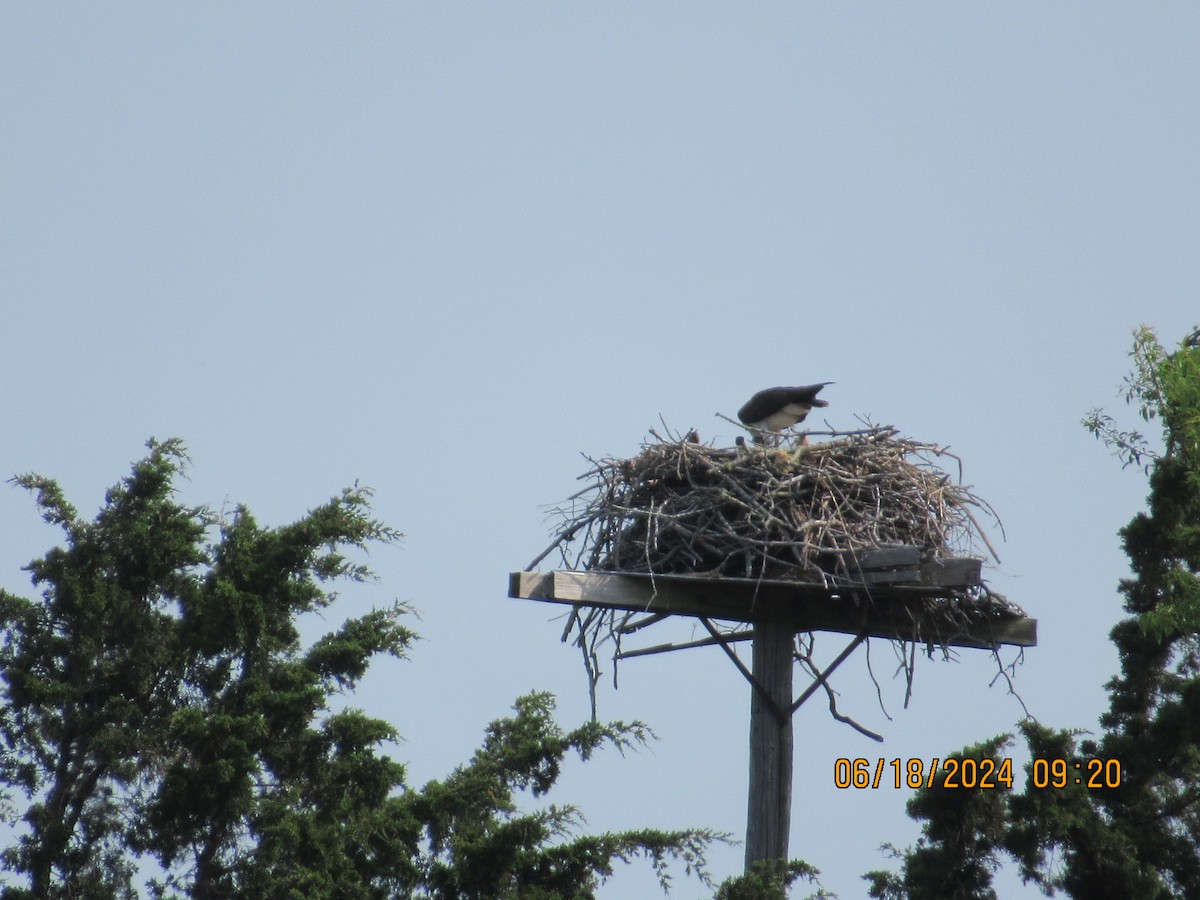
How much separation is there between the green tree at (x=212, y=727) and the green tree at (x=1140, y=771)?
2.37m

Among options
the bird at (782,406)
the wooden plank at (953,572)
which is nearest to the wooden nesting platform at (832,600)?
the wooden plank at (953,572)

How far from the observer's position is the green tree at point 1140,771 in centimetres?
1043

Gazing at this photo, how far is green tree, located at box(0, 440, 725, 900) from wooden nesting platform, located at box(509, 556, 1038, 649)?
89.4 inches

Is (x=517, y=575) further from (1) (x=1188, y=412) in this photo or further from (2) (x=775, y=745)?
(1) (x=1188, y=412)

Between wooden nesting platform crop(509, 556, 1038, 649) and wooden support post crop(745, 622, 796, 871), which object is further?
wooden support post crop(745, 622, 796, 871)

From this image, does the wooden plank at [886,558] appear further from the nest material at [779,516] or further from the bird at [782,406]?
the bird at [782,406]

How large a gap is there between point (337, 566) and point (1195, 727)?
271 inches

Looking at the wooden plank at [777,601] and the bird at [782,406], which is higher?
Result: the bird at [782,406]

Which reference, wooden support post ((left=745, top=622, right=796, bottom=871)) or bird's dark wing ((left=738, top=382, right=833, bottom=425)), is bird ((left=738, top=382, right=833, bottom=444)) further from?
wooden support post ((left=745, top=622, right=796, bottom=871))

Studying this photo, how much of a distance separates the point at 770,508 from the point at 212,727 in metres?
5.13

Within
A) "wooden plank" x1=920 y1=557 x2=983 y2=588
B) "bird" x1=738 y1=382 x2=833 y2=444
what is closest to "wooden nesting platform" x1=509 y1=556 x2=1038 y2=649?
"wooden plank" x1=920 y1=557 x2=983 y2=588

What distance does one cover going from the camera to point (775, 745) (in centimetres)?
944

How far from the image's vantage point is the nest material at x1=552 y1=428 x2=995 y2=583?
9.46 meters

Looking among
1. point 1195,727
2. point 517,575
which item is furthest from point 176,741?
point 1195,727
